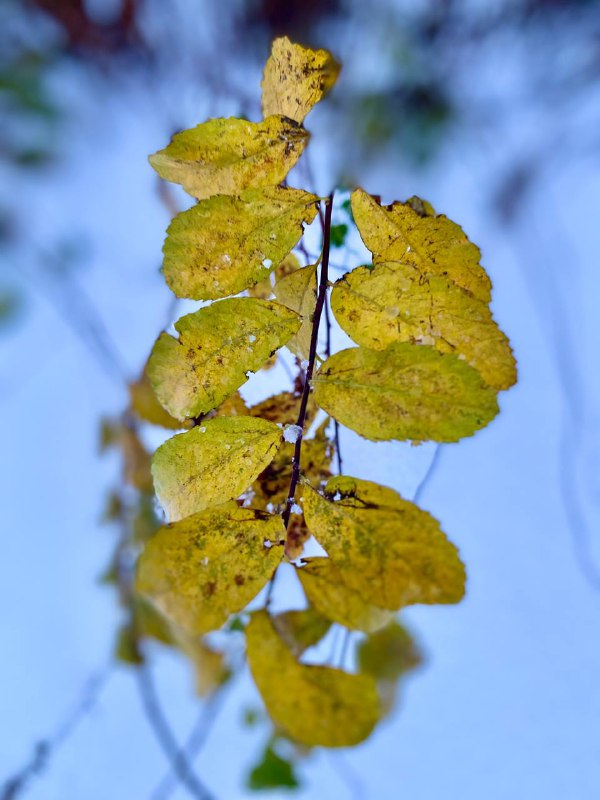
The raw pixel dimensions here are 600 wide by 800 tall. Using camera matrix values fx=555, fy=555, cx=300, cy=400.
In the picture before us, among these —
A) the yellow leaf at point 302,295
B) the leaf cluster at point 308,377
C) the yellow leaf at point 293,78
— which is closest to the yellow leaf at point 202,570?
the leaf cluster at point 308,377

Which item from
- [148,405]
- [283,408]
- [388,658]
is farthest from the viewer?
[388,658]

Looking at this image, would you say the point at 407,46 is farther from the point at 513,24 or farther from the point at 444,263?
the point at 444,263

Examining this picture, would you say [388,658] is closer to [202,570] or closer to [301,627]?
[301,627]

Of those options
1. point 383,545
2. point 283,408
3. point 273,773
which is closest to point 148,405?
point 283,408

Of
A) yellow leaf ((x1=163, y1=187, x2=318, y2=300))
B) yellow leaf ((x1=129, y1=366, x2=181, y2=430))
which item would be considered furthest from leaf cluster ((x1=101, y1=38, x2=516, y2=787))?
yellow leaf ((x1=129, y1=366, x2=181, y2=430))

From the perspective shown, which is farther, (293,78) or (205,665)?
(205,665)

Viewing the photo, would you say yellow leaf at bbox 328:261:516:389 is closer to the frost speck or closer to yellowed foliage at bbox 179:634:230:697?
the frost speck
